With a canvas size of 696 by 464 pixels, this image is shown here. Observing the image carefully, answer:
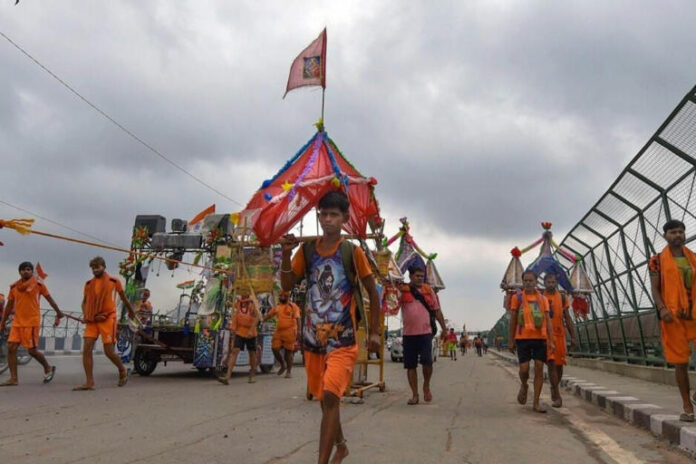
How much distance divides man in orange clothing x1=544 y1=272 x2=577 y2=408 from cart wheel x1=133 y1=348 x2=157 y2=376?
25.0 feet

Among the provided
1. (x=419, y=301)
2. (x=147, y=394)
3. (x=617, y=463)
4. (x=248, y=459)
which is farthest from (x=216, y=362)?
(x=617, y=463)

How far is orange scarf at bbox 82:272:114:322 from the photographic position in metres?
7.67

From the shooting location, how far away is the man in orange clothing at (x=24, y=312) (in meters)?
8.20

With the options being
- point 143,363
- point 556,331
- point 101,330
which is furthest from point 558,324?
point 143,363

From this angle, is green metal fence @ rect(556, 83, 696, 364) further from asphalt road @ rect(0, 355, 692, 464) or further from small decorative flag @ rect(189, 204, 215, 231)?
small decorative flag @ rect(189, 204, 215, 231)

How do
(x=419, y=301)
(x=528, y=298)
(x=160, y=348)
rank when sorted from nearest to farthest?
(x=528, y=298), (x=419, y=301), (x=160, y=348)

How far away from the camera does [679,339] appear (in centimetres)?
497

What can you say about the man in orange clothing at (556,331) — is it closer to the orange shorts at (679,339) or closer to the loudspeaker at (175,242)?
the orange shorts at (679,339)

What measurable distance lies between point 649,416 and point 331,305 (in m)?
3.82

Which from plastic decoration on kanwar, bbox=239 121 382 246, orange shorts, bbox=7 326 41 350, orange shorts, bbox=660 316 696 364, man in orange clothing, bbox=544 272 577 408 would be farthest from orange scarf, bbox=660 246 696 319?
orange shorts, bbox=7 326 41 350

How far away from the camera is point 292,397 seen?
7.39 m

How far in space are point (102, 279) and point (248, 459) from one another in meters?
5.13

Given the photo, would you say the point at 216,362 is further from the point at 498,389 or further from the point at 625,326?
the point at 625,326

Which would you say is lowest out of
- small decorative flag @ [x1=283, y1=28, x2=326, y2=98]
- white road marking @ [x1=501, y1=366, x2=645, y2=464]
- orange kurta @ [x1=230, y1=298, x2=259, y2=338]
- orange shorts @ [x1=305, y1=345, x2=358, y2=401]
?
white road marking @ [x1=501, y1=366, x2=645, y2=464]
